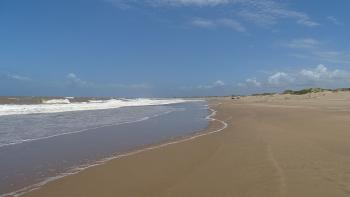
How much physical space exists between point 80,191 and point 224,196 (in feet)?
7.90

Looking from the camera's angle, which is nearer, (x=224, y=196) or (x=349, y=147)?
(x=224, y=196)

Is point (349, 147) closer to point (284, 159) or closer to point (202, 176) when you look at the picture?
point (284, 159)

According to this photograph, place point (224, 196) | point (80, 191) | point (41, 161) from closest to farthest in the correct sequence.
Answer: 1. point (224, 196)
2. point (80, 191)
3. point (41, 161)

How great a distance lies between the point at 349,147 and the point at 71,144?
8073mm

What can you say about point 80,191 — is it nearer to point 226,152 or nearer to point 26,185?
point 26,185

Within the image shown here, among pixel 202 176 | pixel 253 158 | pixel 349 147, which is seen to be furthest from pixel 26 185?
pixel 349 147

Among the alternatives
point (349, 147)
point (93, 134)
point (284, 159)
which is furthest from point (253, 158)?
point (93, 134)

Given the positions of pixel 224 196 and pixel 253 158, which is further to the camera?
pixel 253 158

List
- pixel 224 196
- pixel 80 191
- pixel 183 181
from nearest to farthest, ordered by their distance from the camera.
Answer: pixel 224 196 < pixel 80 191 < pixel 183 181

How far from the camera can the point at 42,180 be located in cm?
741

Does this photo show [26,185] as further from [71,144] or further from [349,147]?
[349,147]

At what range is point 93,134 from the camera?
15047mm

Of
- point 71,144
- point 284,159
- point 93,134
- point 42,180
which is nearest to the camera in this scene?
point 42,180

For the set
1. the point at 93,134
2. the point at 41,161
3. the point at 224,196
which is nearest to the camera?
the point at 224,196
